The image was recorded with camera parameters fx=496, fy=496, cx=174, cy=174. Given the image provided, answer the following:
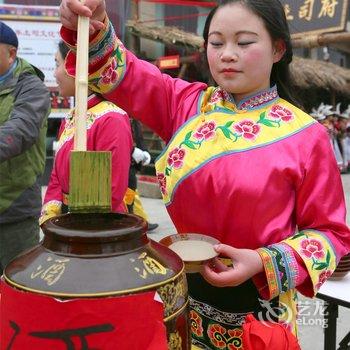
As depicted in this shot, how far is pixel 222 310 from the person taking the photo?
1.17m

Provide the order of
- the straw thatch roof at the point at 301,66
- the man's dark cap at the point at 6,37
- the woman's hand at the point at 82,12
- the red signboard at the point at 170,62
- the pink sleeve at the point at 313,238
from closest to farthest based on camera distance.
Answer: the woman's hand at the point at 82,12
the pink sleeve at the point at 313,238
the man's dark cap at the point at 6,37
the straw thatch roof at the point at 301,66
the red signboard at the point at 170,62

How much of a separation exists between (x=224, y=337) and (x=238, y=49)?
2.16 feet

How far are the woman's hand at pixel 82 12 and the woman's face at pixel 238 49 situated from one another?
250mm

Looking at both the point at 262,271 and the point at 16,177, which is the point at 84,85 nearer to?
the point at 262,271

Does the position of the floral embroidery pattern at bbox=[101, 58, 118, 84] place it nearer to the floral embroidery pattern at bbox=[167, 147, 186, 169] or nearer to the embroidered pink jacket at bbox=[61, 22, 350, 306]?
the embroidered pink jacket at bbox=[61, 22, 350, 306]

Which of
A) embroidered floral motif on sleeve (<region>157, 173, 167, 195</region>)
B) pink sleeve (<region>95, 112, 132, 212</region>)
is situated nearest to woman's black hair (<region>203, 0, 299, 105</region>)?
embroidered floral motif on sleeve (<region>157, 173, 167, 195</region>)

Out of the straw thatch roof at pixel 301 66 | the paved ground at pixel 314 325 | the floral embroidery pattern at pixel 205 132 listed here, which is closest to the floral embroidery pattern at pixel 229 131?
the floral embroidery pattern at pixel 205 132

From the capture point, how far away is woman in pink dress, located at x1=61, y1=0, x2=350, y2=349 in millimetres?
1043

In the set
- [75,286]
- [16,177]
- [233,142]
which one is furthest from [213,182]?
[16,177]

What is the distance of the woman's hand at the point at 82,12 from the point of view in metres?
0.91

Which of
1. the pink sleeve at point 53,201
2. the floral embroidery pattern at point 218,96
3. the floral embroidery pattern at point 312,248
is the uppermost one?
the floral embroidery pattern at point 218,96

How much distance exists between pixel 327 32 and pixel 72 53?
605 centimetres

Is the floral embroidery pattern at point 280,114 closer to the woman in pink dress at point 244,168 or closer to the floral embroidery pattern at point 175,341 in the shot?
the woman in pink dress at point 244,168

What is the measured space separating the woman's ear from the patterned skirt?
53 centimetres
